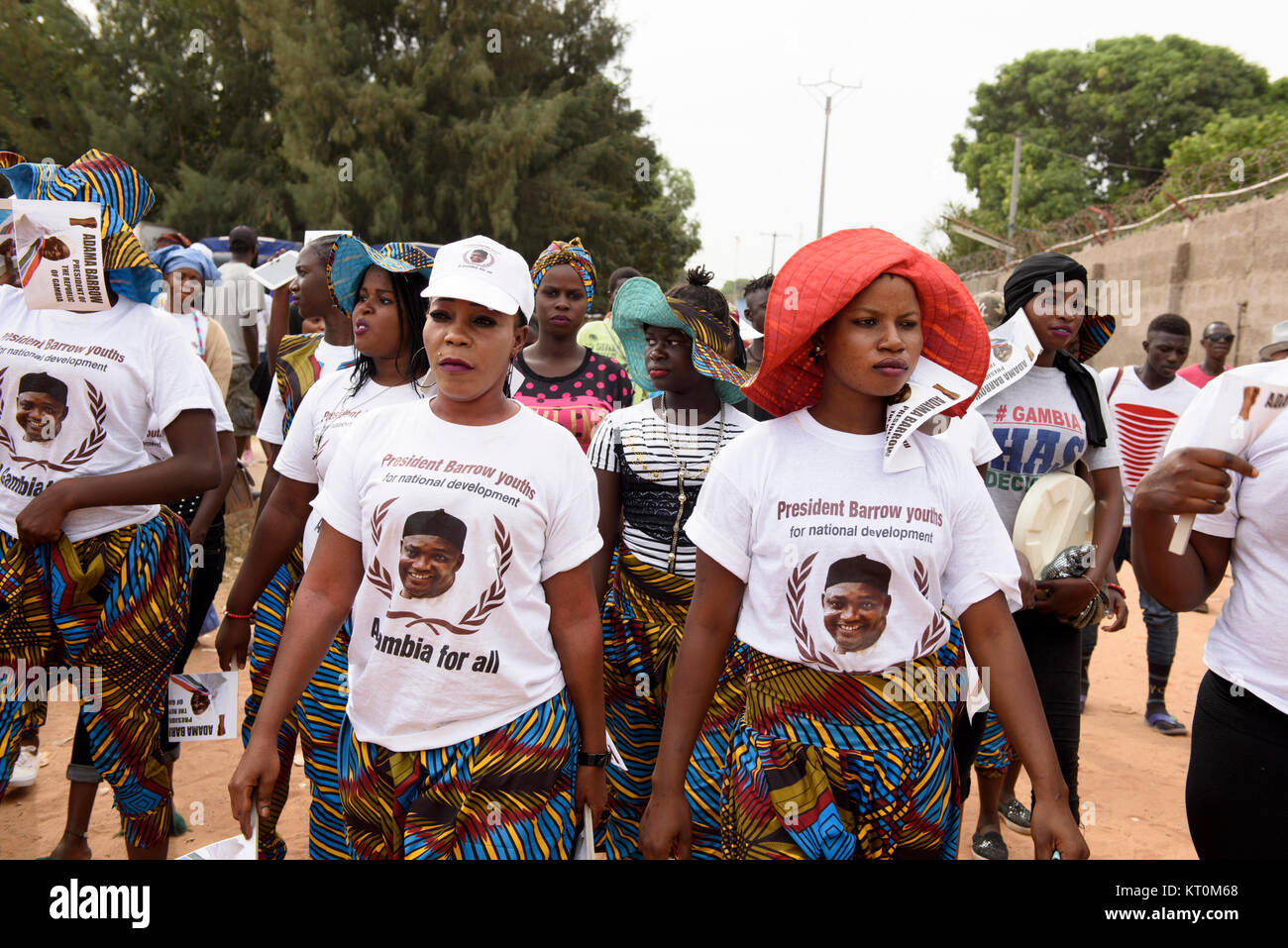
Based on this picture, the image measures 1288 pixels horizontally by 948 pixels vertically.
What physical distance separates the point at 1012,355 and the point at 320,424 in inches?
95.1

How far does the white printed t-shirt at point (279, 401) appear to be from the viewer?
389cm

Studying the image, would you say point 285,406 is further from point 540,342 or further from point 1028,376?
point 1028,376

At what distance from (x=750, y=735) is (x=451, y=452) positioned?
943mm

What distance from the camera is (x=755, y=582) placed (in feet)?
7.24

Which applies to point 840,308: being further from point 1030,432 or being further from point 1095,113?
point 1095,113

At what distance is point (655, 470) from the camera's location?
135 inches

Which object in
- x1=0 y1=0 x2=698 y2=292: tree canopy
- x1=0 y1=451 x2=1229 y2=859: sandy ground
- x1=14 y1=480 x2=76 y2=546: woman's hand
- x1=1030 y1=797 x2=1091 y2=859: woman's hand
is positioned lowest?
x1=0 y1=451 x2=1229 y2=859: sandy ground

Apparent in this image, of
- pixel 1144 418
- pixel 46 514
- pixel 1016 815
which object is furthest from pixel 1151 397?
pixel 46 514

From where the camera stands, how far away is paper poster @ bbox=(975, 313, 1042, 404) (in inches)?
140

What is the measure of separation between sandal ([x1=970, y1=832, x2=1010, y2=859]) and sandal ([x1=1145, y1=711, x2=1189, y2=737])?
230 centimetres

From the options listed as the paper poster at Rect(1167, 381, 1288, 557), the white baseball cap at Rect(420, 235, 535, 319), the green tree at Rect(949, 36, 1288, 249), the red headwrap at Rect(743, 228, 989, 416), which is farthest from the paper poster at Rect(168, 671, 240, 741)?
the green tree at Rect(949, 36, 1288, 249)

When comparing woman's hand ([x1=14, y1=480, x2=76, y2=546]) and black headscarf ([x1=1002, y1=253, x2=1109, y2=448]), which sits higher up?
black headscarf ([x1=1002, y1=253, x2=1109, y2=448])

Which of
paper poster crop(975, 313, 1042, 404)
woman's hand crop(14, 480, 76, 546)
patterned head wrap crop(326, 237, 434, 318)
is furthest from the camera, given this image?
paper poster crop(975, 313, 1042, 404)

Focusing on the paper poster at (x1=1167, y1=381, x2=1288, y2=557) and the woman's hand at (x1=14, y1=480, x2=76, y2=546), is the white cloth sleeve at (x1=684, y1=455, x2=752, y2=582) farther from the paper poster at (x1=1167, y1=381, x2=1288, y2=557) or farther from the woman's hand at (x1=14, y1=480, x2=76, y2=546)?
the woman's hand at (x1=14, y1=480, x2=76, y2=546)
